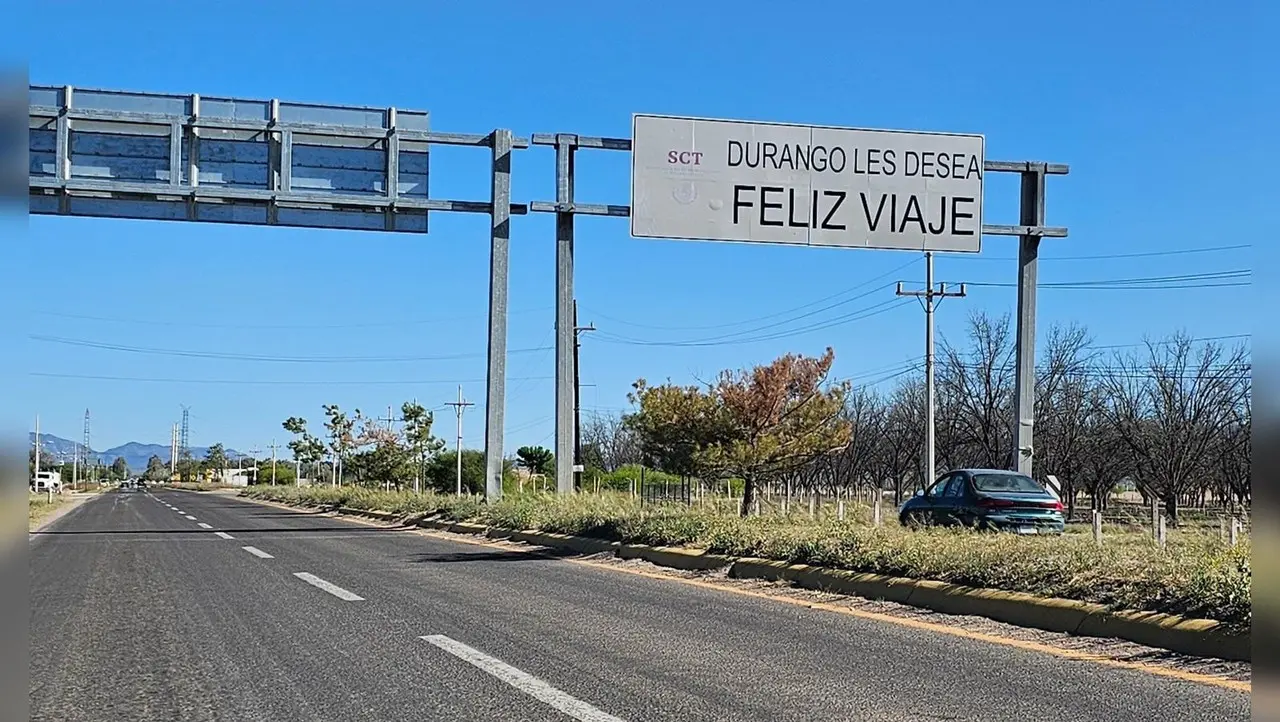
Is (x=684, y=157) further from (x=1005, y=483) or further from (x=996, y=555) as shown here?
(x=996, y=555)

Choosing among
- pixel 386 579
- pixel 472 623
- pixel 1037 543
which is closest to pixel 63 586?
pixel 386 579

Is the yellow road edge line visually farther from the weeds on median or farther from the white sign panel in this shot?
the white sign panel

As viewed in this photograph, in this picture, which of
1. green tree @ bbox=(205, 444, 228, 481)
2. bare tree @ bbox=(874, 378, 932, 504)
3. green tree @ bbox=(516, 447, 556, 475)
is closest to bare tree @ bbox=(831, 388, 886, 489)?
bare tree @ bbox=(874, 378, 932, 504)

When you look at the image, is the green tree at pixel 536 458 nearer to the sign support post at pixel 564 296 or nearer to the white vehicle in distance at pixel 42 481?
the sign support post at pixel 564 296

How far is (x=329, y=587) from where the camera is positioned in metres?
12.0

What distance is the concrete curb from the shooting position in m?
7.38

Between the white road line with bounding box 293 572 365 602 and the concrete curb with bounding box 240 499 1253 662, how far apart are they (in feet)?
14.3

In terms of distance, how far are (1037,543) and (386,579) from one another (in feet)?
23.2

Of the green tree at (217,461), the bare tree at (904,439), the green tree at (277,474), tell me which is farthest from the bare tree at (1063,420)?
the green tree at (217,461)

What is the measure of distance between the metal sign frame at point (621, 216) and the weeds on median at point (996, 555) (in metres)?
2.52

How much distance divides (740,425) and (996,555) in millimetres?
10859

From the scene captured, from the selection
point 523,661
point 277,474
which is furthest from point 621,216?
point 277,474

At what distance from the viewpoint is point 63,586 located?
1284 centimetres

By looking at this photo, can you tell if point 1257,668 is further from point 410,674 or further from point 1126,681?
point 410,674
